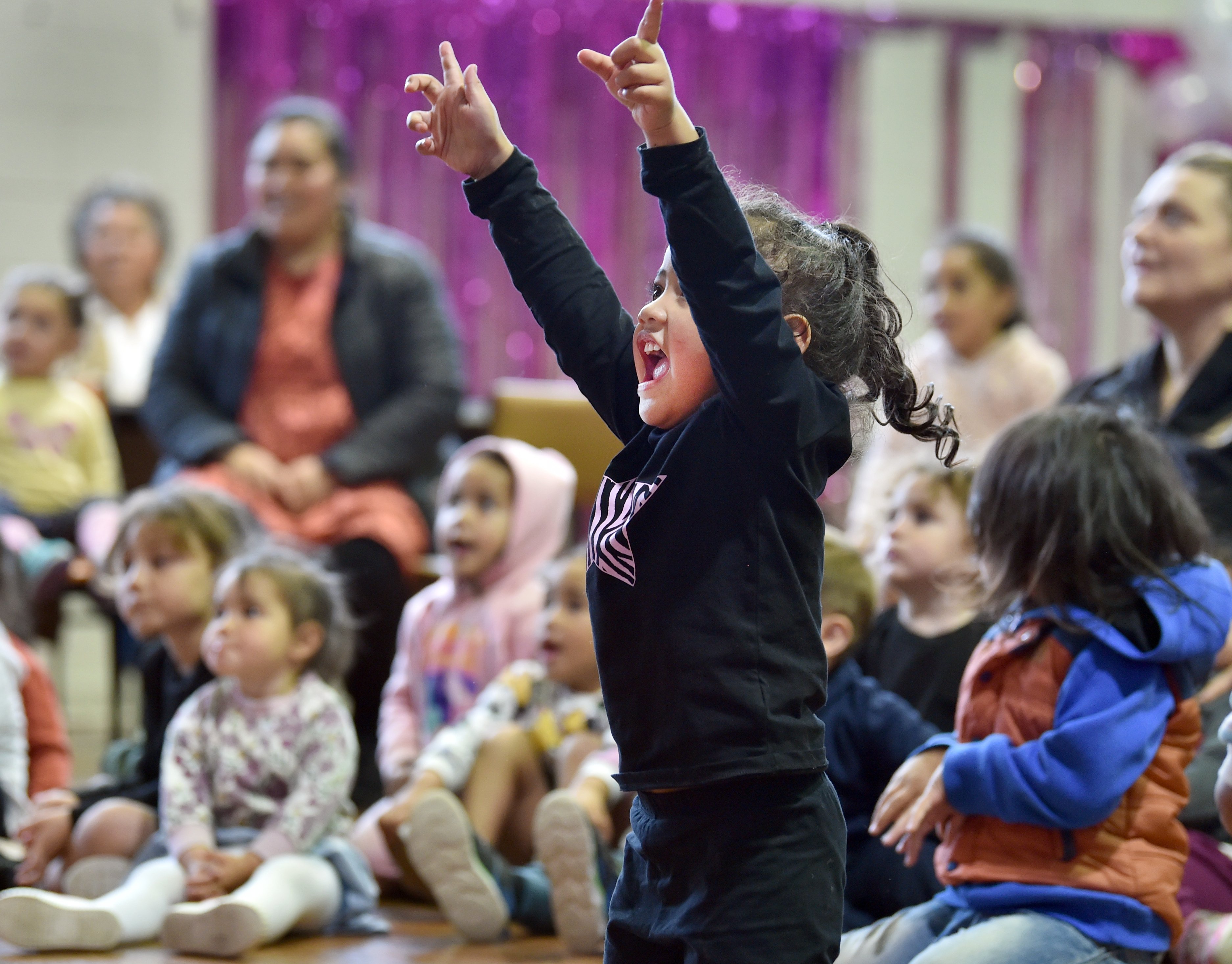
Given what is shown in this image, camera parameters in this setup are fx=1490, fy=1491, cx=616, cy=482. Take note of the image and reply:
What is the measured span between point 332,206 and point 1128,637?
218 centimetres

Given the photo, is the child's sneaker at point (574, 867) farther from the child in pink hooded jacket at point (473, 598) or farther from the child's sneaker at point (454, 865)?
the child in pink hooded jacket at point (473, 598)

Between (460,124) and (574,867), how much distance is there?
1.07 metres

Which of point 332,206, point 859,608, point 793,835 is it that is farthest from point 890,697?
point 332,206

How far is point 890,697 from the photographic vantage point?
1.92m

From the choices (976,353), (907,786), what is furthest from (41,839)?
(976,353)

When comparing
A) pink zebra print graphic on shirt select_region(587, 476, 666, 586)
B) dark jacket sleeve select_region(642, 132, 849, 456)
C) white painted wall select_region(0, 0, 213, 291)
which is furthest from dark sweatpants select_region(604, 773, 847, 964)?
white painted wall select_region(0, 0, 213, 291)

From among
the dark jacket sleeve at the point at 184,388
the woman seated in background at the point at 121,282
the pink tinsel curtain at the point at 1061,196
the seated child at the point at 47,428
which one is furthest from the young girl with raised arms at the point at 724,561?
the pink tinsel curtain at the point at 1061,196

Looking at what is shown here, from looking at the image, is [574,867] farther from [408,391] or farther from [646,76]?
[408,391]

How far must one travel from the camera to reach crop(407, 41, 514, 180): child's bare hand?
1317 mm

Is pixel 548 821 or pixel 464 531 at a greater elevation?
pixel 464 531

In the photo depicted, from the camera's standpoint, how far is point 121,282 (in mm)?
4363

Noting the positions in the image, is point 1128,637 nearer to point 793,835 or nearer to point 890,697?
point 890,697

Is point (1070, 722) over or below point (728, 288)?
below

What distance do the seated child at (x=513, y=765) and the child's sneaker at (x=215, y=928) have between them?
0.23 m
